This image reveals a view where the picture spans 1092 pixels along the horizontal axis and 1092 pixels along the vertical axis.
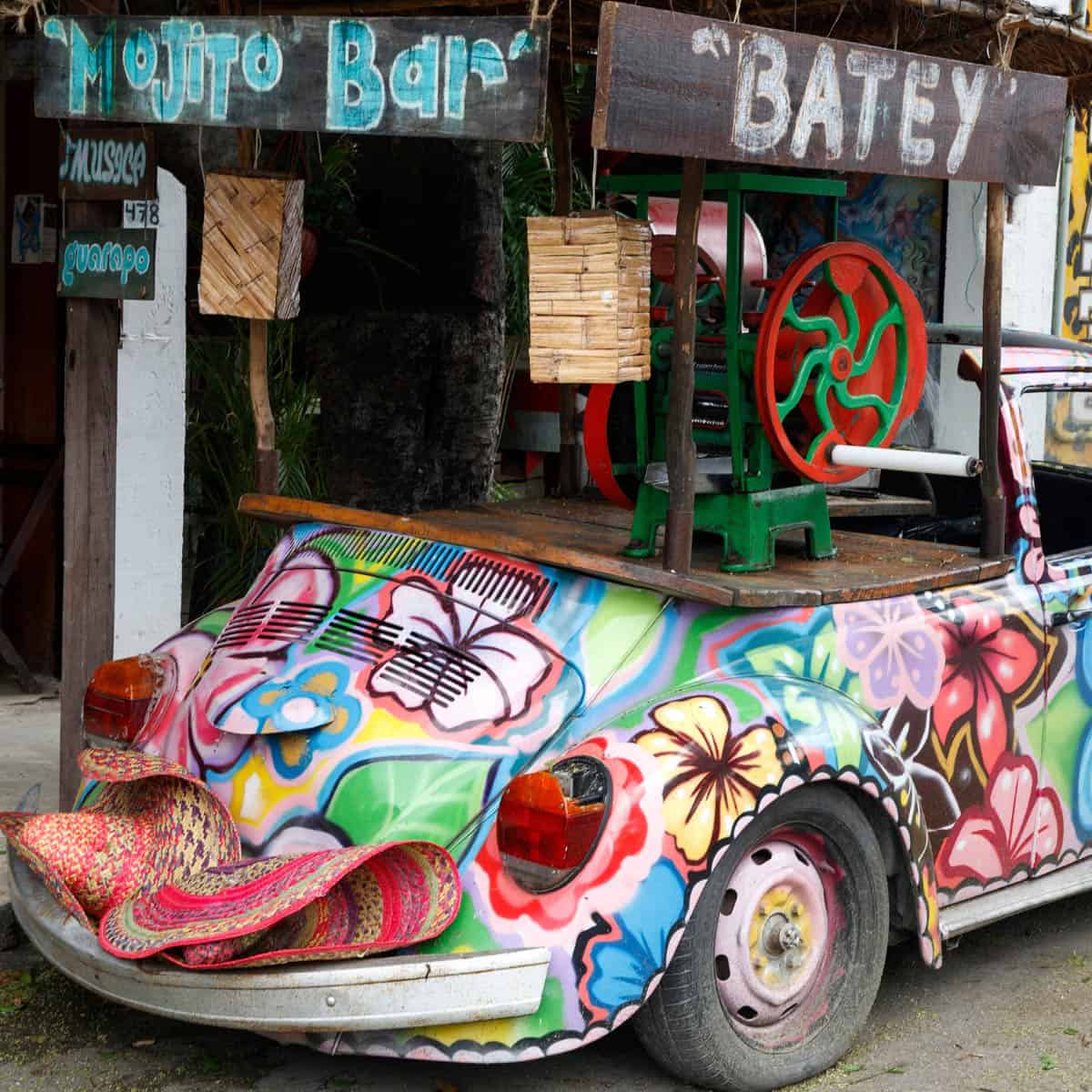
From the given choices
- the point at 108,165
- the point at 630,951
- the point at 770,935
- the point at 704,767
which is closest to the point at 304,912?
the point at 630,951

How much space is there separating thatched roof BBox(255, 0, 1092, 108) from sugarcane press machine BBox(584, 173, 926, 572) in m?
0.57

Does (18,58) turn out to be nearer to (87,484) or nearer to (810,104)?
(87,484)

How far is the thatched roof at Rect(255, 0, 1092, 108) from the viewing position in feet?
15.0

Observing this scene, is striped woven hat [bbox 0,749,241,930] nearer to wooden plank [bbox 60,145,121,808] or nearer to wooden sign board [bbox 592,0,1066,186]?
wooden plank [bbox 60,145,121,808]

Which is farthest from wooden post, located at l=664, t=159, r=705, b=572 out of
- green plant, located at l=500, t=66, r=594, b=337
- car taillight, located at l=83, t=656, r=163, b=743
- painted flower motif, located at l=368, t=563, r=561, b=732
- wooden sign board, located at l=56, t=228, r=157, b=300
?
green plant, located at l=500, t=66, r=594, b=337

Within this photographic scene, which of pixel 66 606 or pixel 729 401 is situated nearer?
pixel 729 401

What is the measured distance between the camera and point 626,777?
341 cm

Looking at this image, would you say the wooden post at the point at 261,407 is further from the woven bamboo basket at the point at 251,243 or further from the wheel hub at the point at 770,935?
the wheel hub at the point at 770,935

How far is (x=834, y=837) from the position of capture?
12.4ft

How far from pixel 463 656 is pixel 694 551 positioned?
946 mm

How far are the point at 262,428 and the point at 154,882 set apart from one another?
5.37ft

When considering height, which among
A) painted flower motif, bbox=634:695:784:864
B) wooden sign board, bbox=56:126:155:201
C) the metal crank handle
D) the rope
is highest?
the rope

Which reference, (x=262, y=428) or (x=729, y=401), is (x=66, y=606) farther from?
(x=729, y=401)

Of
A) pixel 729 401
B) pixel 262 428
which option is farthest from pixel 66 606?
pixel 729 401
